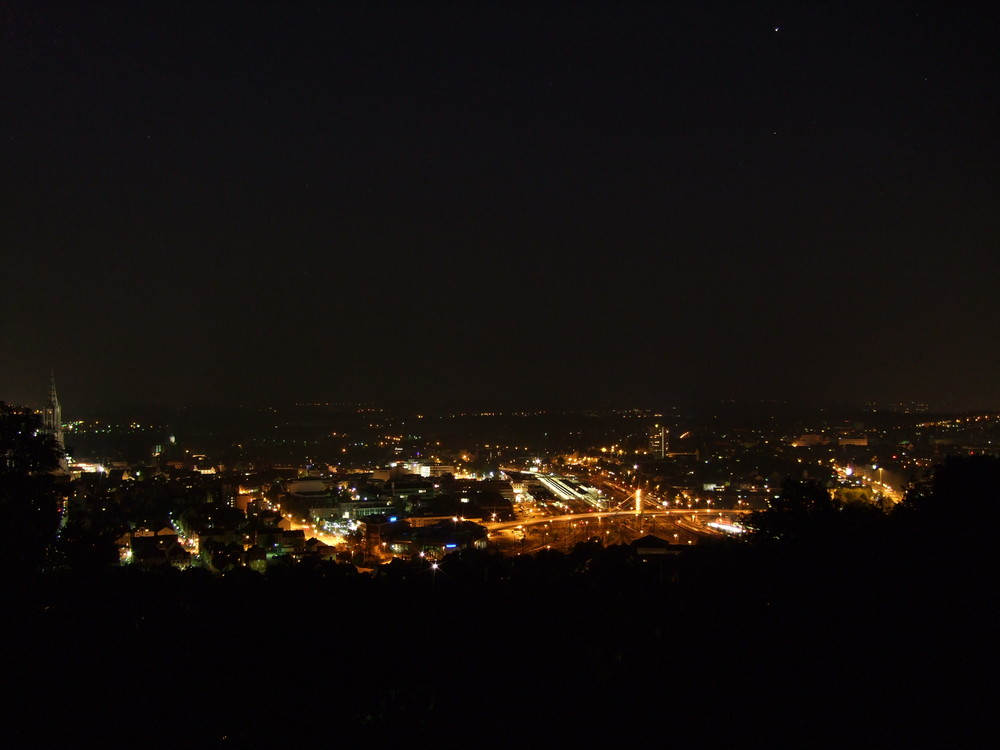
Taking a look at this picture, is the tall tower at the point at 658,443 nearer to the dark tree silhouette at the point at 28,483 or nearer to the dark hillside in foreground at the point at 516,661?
the dark hillside in foreground at the point at 516,661

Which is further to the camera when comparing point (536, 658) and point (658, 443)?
point (658, 443)

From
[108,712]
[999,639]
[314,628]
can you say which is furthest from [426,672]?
[999,639]

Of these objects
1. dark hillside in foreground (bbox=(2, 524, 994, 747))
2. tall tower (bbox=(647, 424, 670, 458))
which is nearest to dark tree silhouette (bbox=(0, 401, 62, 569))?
dark hillside in foreground (bbox=(2, 524, 994, 747))

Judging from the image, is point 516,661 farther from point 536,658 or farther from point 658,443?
point 658,443

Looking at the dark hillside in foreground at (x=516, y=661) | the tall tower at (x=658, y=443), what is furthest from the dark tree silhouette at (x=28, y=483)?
the tall tower at (x=658, y=443)

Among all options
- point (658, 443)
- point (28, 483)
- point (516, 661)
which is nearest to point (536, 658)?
point (516, 661)

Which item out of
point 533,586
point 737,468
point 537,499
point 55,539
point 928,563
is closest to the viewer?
point 55,539

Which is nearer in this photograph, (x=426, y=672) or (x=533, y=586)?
(x=426, y=672)

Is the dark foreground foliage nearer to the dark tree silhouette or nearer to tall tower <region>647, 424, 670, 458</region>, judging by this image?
the dark tree silhouette

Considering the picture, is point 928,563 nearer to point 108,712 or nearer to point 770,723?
point 770,723
